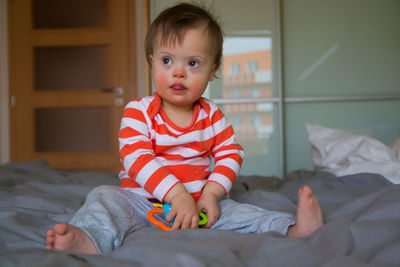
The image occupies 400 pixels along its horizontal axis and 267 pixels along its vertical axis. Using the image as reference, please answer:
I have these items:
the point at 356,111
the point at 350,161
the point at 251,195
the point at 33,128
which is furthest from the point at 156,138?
the point at 33,128

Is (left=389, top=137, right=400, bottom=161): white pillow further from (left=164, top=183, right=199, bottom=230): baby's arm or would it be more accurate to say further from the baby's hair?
(left=164, top=183, right=199, bottom=230): baby's arm

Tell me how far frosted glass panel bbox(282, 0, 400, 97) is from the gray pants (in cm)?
177

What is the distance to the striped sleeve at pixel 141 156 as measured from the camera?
895mm

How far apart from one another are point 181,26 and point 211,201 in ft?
1.51

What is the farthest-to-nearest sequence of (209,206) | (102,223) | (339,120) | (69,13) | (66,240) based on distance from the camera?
1. (69,13)
2. (339,120)
3. (209,206)
4. (102,223)
5. (66,240)

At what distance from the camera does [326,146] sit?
1659 millimetres

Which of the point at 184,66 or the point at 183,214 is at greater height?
the point at 184,66

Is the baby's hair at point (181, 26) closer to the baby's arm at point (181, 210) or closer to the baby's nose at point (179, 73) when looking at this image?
the baby's nose at point (179, 73)

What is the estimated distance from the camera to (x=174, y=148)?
1.04 meters

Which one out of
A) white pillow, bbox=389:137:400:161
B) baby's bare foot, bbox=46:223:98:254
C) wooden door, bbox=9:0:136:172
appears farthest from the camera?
wooden door, bbox=9:0:136:172

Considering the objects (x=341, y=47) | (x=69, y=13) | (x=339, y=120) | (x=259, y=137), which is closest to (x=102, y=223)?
(x=259, y=137)

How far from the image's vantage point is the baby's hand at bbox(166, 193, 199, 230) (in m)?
0.78

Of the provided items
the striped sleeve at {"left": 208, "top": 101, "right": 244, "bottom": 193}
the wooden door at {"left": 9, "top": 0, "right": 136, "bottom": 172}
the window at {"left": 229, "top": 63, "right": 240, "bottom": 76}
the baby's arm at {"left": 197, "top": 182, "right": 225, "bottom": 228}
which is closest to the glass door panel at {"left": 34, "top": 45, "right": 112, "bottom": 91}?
the wooden door at {"left": 9, "top": 0, "right": 136, "bottom": 172}

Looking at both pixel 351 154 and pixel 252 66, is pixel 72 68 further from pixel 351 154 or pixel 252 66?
pixel 351 154
